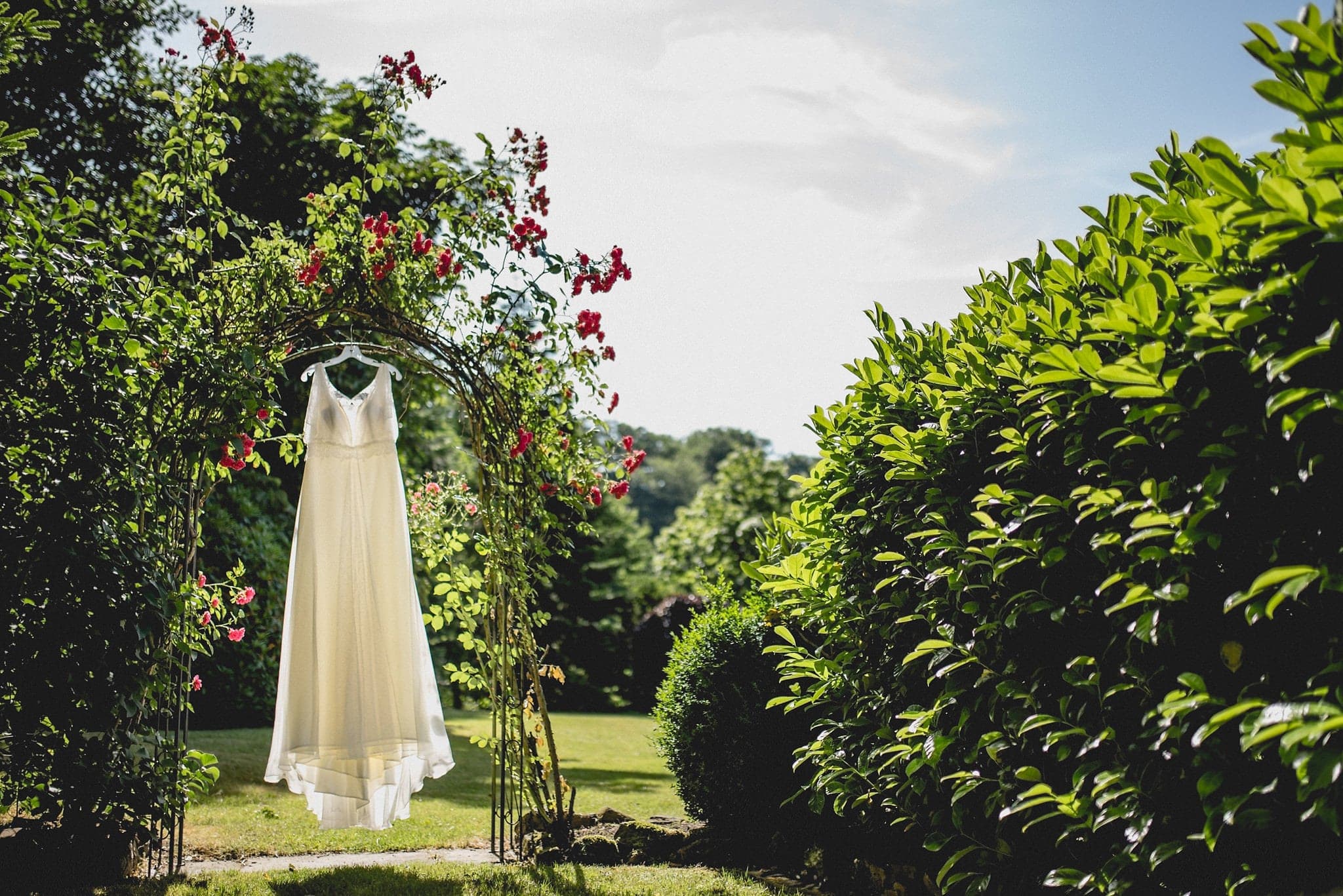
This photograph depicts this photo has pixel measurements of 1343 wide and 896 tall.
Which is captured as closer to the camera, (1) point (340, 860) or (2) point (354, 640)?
(2) point (354, 640)

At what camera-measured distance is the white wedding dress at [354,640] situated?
4375mm

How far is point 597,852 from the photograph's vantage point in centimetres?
523

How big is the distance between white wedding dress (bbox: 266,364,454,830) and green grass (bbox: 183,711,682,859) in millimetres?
976

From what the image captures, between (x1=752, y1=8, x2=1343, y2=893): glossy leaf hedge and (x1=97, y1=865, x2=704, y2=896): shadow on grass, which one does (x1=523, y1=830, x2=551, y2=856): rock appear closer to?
(x1=97, y1=865, x2=704, y2=896): shadow on grass

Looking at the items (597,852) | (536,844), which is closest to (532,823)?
(536,844)

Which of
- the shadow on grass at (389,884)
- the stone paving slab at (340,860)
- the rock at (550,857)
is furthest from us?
the rock at (550,857)

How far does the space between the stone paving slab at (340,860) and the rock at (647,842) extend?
2.34 feet

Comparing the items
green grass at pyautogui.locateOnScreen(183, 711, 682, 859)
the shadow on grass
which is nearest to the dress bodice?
green grass at pyautogui.locateOnScreen(183, 711, 682, 859)

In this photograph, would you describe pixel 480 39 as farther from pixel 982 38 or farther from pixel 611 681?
pixel 611 681

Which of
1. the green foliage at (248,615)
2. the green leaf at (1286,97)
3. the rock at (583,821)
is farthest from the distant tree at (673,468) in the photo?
the green leaf at (1286,97)

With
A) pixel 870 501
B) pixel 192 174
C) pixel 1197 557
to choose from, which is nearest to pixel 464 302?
pixel 192 174

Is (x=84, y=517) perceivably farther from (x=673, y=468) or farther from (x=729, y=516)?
(x=673, y=468)

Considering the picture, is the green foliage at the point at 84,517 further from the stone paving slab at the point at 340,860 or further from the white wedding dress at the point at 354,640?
the stone paving slab at the point at 340,860

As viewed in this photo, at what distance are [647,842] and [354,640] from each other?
2067 millimetres
